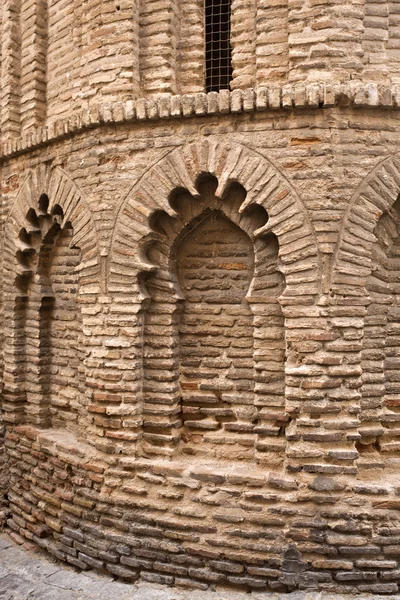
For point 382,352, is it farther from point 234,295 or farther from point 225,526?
point 225,526

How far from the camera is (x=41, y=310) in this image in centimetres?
568

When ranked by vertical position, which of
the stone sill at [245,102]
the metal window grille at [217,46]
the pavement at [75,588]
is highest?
the metal window grille at [217,46]

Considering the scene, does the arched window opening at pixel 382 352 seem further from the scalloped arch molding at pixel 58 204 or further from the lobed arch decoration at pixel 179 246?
the scalloped arch molding at pixel 58 204

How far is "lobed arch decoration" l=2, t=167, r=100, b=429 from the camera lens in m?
5.37

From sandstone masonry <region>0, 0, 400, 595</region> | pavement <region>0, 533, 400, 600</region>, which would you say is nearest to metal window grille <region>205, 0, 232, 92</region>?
sandstone masonry <region>0, 0, 400, 595</region>

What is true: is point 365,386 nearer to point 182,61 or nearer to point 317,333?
point 317,333

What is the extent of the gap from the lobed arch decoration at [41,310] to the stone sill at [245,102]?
916 millimetres

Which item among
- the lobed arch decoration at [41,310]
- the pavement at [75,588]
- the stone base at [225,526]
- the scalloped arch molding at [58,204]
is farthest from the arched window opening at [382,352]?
the lobed arch decoration at [41,310]

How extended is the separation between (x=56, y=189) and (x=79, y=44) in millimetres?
1341

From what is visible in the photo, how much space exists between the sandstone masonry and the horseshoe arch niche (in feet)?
0.06

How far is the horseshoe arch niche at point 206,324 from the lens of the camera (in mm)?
4449

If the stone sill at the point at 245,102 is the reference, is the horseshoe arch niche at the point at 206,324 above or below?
below

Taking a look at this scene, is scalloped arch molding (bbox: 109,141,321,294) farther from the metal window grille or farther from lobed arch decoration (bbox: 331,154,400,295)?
the metal window grille

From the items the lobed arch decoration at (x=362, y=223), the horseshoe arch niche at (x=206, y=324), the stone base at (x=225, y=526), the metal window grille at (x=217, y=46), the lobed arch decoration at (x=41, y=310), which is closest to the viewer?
the stone base at (x=225, y=526)
